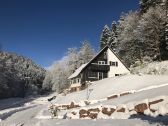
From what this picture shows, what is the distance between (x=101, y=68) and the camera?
72.6 meters

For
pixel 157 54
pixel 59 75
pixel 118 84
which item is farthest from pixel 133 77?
pixel 59 75

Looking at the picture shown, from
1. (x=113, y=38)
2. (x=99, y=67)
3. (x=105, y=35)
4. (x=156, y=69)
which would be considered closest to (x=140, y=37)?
(x=99, y=67)

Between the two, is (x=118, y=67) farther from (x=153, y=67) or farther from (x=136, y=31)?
(x=153, y=67)

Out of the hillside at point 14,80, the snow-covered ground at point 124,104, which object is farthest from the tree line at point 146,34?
the hillside at point 14,80

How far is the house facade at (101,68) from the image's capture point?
235 ft

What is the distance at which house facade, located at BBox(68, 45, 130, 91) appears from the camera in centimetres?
7156

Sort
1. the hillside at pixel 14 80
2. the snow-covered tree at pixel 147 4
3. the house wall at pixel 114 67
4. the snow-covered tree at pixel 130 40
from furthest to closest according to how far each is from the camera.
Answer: the hillside at pixel 14 80, the house wall at pixel 114 67, the snow-covered tree at pixel 130 40, the snow-covered tree at pixel 147 4


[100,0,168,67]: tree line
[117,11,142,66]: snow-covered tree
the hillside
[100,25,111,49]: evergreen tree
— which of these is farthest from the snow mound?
the hillside

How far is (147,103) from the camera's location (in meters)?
23.0

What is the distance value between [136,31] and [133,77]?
21125 millimetres

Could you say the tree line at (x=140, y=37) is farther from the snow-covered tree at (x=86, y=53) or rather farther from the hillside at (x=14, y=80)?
the hillside at (x=14, y=80)

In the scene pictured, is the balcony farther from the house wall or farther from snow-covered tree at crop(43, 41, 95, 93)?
snow-covered tree at crop(43, 41, 95, 93)

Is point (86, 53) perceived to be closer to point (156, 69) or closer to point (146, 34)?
point (146, 34)

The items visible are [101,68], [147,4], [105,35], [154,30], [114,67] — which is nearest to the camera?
[154,30]
